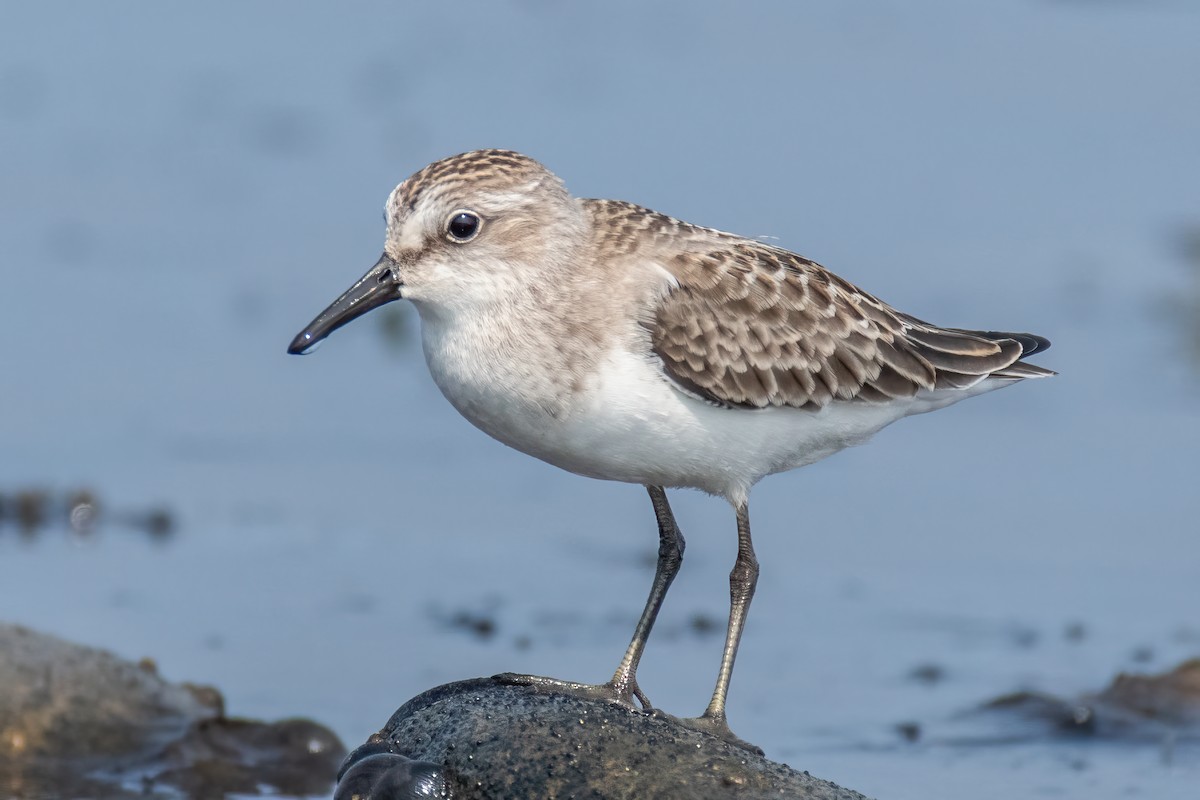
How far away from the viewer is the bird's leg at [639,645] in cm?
753

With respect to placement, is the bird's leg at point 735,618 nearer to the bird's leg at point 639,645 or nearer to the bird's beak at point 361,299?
the bird's leg at point 639,645

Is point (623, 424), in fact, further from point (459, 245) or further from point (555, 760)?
point (555, 760)

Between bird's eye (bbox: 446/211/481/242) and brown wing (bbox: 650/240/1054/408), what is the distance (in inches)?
29.2

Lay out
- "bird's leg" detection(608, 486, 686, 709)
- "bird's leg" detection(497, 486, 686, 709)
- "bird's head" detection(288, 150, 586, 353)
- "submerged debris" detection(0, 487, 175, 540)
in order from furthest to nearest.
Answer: "submerged debris" detection(0, 487, 175, 540) → "bird's leg" detection(608, 486, 686, 709) → "bird's leg" detection(497, 486, 686, 709) → "bird's head" detection(288, 150, 586, 353)

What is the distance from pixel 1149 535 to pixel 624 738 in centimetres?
518

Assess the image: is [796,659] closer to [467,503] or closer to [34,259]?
[467,503]

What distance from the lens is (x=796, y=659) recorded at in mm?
10070

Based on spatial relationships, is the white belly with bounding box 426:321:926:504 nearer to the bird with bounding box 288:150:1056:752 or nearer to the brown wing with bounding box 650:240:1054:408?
the bird with bounding box 288:150:1056:752

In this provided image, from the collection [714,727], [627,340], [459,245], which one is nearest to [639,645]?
[714,727]

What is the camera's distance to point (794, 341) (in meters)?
7.77

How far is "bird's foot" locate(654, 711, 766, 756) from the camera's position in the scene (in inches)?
282

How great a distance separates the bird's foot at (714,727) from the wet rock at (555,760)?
14 centimetres

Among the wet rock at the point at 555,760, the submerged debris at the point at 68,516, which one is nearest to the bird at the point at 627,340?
the wet rock at the point at 555,760

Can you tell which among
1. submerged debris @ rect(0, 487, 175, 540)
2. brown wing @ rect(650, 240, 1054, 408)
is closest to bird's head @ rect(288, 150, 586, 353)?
brown wing @ rect(650, 240, 1054, 408)
